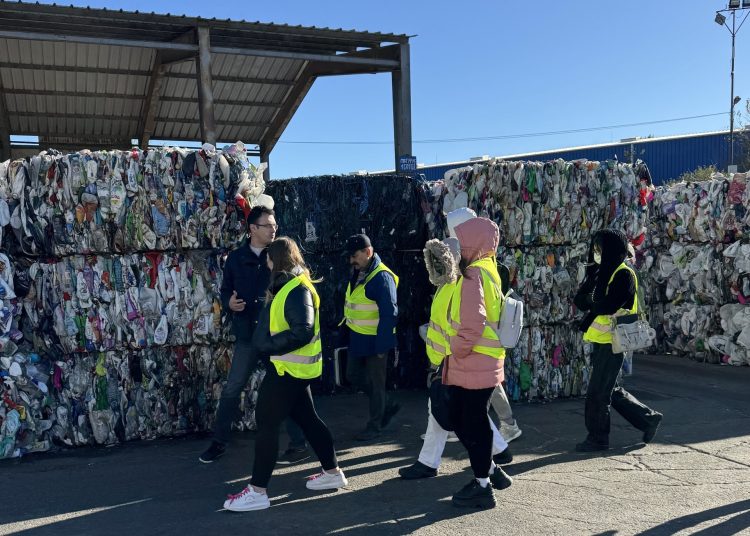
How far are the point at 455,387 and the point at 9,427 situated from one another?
394 centimetres

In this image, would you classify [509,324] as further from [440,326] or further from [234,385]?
[234,385]

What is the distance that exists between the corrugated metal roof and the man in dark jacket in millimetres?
10191

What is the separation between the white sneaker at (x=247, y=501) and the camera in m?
4.78

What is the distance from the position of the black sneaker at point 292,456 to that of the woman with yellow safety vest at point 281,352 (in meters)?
1.14

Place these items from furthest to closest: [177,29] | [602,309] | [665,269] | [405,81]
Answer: [405,81] < [177,29] < [665,269] < [602,309]

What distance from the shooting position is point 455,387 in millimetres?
4777

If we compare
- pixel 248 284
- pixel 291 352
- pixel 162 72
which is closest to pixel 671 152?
pixel 162 72

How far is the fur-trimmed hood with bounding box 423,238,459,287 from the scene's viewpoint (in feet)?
15.6

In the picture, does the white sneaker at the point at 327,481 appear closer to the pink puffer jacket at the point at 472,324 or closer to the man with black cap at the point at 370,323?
the pink puffer jacket at the point at 472,324

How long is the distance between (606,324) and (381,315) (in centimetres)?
192

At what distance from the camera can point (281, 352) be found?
15.4 ft

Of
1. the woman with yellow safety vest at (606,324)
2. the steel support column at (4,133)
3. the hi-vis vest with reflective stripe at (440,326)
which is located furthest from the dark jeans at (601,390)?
the steel support column at (4,133)

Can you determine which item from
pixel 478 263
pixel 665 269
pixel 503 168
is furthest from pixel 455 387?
pixel 665 269

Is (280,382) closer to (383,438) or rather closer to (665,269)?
(383,438)
